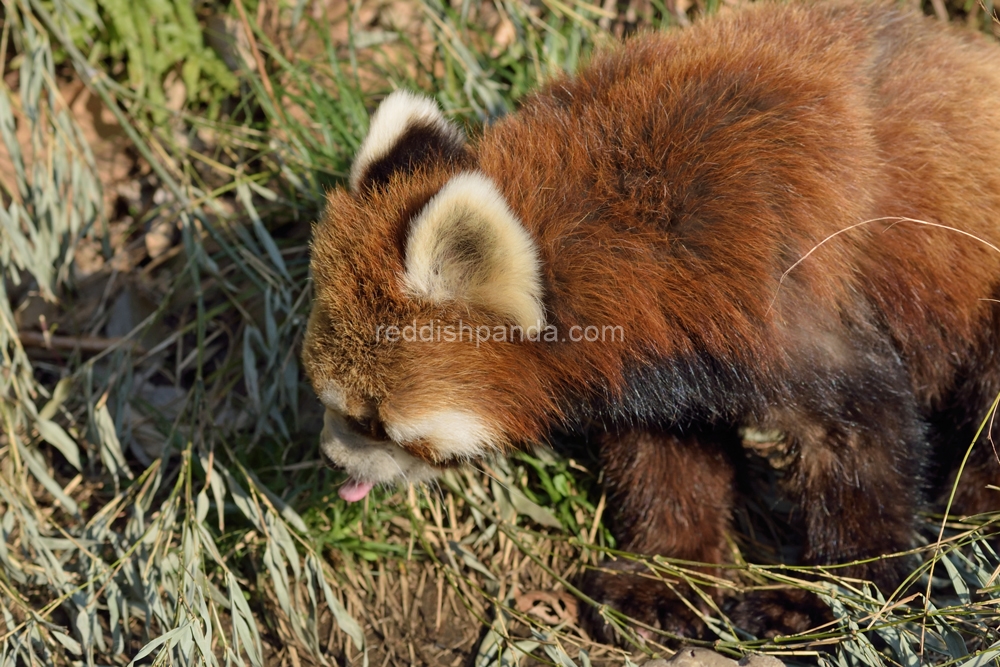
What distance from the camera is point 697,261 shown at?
263cm

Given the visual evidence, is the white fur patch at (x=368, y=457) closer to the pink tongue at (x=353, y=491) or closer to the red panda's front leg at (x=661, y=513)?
the pink tongue at (x=353, y=491)

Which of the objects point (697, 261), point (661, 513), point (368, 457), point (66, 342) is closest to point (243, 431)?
point (66, 342)

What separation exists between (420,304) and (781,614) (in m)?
1.93

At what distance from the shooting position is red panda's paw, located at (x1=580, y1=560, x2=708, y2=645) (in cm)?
339

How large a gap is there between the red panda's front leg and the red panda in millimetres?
421

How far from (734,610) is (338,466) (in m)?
1.69

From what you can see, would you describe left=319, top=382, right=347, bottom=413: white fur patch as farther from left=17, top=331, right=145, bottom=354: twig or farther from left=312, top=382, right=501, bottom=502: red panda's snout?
left=17, top=331, right=145, bottom=354: twig

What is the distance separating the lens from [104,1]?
4.68 meters

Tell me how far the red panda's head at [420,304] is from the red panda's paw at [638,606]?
988 millimetres

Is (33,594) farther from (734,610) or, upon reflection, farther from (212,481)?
(734,610)

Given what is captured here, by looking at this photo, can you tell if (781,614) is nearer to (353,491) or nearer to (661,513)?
(661,513)

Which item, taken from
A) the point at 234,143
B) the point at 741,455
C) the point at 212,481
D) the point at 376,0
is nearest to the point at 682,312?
the point at 741,455

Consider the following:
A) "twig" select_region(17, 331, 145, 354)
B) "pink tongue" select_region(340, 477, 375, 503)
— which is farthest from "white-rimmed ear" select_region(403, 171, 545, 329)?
"twig" select_region(17, 331, 145, 354)

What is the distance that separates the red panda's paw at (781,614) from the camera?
10.8 feet
